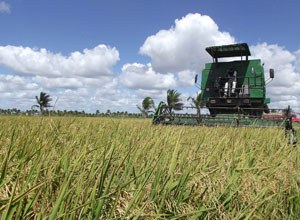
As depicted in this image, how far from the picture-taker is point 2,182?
1.28 metres

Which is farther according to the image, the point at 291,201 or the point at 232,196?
the point at 291,201

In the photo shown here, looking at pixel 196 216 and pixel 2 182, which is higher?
pixel 2 182

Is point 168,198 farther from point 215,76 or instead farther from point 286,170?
point 215,76

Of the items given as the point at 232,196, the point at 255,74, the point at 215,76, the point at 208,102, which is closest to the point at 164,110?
the point at 208,102

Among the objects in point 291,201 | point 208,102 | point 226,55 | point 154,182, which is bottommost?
point 291,201

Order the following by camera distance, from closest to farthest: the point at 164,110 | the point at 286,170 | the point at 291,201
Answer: the point at 291,201, the point at 286,170, the point at 164,110

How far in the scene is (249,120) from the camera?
24.5 ft

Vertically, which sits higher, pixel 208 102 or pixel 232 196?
pixel 208 102

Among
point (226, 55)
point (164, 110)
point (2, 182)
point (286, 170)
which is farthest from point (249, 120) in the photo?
point (2, 182)

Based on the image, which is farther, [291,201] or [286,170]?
[286,170]

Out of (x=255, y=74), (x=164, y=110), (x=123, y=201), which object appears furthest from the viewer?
(x=255, y=74)

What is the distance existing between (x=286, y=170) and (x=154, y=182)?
4.01 feet

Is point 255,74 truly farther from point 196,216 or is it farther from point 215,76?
point 196,216

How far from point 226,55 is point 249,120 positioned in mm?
3315
